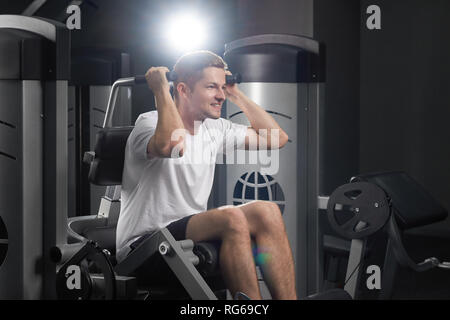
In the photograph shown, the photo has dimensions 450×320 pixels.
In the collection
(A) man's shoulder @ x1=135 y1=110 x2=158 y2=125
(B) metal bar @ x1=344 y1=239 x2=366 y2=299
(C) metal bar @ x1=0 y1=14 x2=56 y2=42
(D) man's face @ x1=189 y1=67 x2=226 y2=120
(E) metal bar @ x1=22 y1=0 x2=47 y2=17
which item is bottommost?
(B) metal bar @ x1=344 y1=239 x2=366 y2=299

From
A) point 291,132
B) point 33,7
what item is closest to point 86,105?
point 33,7

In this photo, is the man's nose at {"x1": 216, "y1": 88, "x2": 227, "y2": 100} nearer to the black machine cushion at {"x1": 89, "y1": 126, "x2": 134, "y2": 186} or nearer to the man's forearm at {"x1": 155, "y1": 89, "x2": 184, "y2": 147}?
the man's forearm at {"x1": 155, "y1": 89, "x2": 184, "y2": 147}

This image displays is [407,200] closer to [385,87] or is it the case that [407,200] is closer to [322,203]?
[322,203]

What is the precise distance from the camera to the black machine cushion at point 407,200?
254cm

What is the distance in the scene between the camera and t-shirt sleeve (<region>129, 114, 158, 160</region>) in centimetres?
229

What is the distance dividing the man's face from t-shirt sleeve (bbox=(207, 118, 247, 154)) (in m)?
0.09

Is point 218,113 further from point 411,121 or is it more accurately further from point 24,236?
point 411,121

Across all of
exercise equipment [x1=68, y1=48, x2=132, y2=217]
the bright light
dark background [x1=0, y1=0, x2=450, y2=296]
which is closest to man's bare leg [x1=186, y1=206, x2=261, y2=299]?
the bright light

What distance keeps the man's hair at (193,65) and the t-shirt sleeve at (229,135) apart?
0.62 ft

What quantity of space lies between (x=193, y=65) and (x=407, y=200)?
36.9 inches

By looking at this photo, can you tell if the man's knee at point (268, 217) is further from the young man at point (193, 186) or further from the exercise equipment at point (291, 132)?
the exercise equipment at point (291, 132)

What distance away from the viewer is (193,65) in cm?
229

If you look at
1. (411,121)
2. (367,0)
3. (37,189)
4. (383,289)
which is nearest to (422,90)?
(411,121)

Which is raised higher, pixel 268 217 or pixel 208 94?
pixel 208 94
